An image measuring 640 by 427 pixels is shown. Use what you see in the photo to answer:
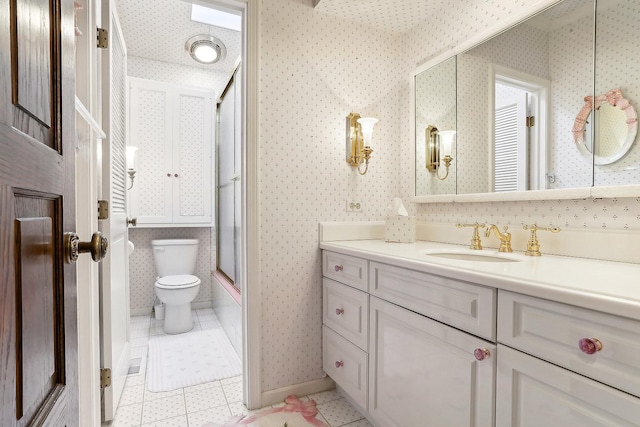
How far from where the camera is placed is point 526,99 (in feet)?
4.88

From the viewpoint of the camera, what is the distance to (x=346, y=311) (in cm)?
A: 171

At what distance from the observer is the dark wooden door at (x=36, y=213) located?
37 cm

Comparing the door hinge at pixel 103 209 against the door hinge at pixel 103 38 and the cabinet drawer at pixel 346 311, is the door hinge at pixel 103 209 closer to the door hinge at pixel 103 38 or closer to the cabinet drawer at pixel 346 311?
the door hinge at pixel 103 38

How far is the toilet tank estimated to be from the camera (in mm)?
3225

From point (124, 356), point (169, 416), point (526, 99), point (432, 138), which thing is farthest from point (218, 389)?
point (526, 99)

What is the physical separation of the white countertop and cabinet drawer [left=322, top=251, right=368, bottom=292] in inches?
6.7

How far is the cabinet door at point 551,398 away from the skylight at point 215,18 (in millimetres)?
2703

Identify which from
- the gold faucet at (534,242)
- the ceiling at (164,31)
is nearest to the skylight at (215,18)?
the ceiling at (164,31)

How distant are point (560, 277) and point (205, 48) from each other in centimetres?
→ 315

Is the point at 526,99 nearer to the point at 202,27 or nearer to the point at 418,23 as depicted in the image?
the point at 418,23

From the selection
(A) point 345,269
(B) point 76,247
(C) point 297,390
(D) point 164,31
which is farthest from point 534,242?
(D) point 164,31

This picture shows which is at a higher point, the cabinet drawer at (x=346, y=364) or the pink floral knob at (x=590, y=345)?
the pink floral knob at (x=590, y=345)

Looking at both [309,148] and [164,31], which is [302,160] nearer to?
[309,148]

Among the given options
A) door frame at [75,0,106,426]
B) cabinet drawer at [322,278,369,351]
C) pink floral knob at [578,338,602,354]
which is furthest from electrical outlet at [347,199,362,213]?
pink floral knob at [578,338,602,354]
